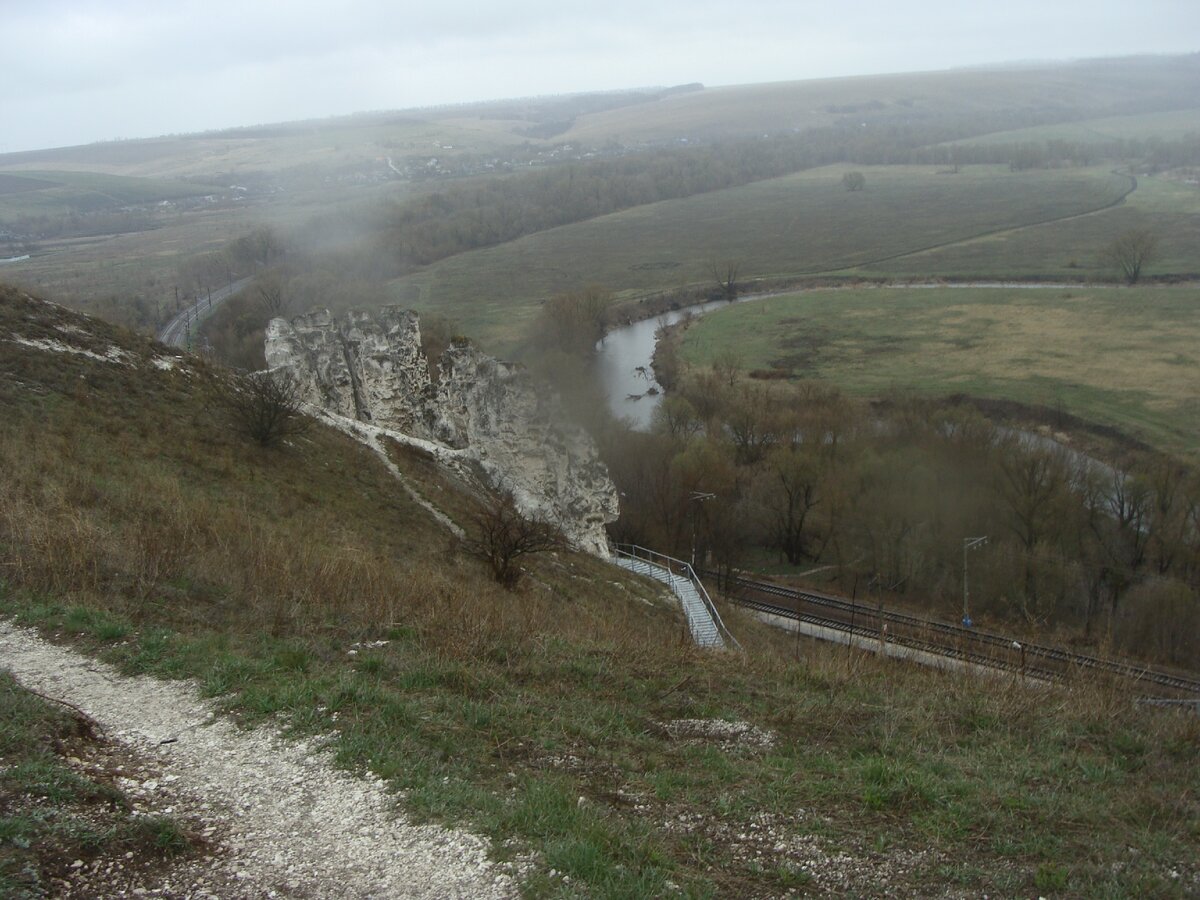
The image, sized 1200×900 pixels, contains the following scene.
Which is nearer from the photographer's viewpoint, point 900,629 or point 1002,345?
point 900,629

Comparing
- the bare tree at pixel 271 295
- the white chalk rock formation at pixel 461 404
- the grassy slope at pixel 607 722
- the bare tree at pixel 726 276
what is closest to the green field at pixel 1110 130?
the bare tree at pixel 726 276

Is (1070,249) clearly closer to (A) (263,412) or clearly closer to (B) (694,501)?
(B) (694,501)

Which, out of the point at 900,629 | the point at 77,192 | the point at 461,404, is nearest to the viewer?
the point at 900,629

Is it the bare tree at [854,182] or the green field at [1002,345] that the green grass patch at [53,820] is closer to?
the green field at [1002,345]

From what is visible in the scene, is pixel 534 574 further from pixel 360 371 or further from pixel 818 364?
pixel 818 364

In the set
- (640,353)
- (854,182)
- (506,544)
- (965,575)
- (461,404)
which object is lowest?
(965,575)

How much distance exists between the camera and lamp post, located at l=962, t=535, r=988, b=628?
2748cm

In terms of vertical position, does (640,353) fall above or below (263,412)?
below

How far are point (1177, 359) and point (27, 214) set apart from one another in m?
81.4

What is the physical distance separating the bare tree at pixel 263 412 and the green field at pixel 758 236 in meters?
33.4

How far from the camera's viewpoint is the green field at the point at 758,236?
71125mm

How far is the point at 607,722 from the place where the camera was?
25.1 feet

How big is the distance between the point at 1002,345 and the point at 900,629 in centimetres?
3703

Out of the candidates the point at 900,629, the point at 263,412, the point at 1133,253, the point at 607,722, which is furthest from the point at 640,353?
the point at 607,722
